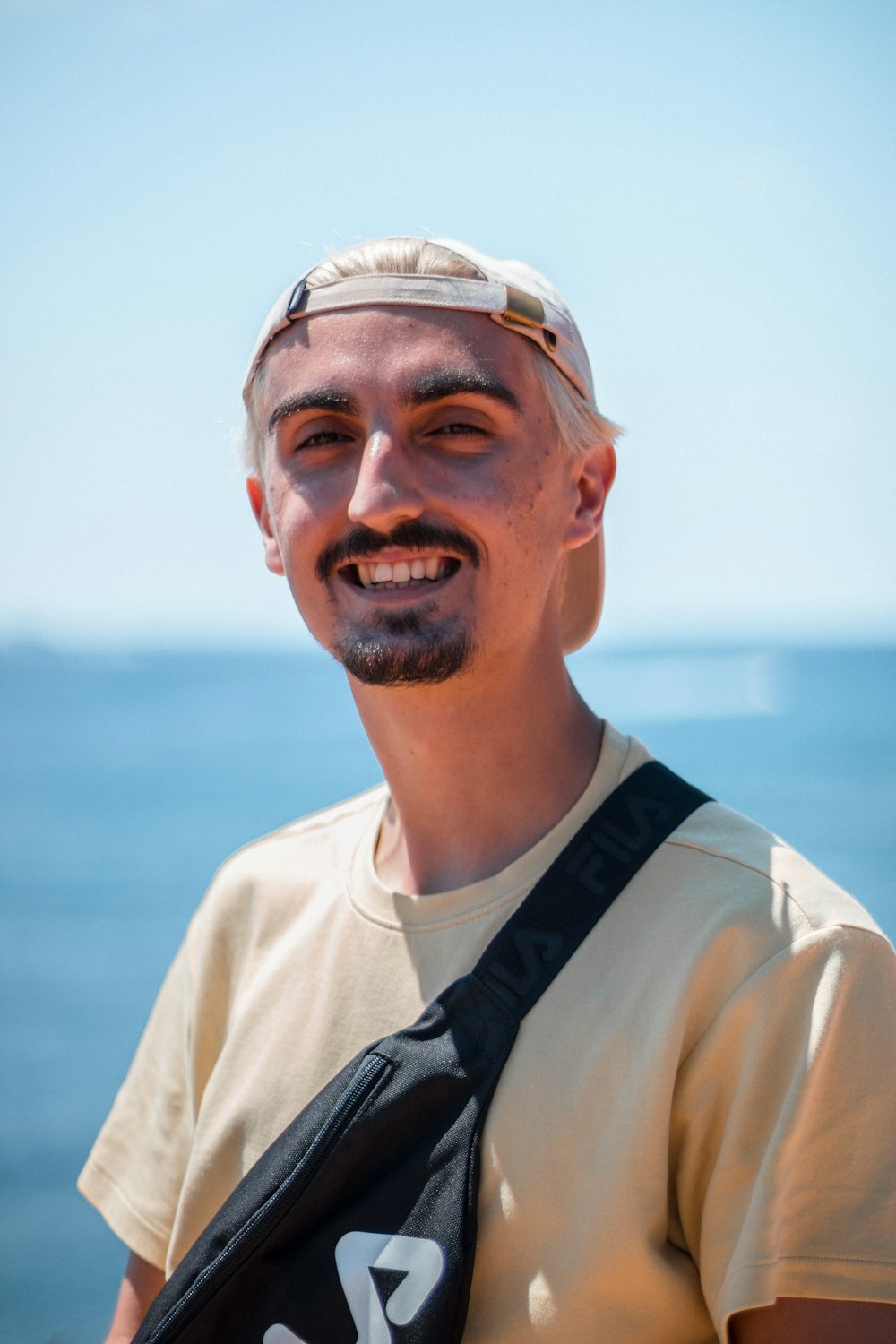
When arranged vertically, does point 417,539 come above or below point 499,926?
above

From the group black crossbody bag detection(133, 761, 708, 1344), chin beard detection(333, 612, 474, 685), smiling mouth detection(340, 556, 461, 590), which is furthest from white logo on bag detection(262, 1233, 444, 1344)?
smiling mouth detection(340, 556, 461, 590)

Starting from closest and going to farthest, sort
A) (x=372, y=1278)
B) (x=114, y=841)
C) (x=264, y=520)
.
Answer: (x=372, y=1278)
(x=264, y=520)
(x=114, y=841)

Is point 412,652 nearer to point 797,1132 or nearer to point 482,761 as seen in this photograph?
point 482,761

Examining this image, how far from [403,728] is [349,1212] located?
61cm

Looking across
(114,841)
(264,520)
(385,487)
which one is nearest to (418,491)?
(385,487)

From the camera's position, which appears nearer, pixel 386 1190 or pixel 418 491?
pixel 386 1190

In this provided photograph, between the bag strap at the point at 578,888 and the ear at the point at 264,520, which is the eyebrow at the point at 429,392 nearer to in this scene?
the ear at the point at 264,520

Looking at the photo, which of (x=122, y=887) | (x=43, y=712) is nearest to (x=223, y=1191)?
(x=122, y=887)

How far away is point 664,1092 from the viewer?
1276mm

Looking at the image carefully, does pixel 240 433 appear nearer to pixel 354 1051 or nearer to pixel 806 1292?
pixel 354 1051

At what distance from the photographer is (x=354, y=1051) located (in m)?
1.54

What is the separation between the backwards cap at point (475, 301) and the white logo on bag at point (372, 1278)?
0.99m

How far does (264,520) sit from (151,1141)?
3.09 ft

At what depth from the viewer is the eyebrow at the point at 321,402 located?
1.58 meters
